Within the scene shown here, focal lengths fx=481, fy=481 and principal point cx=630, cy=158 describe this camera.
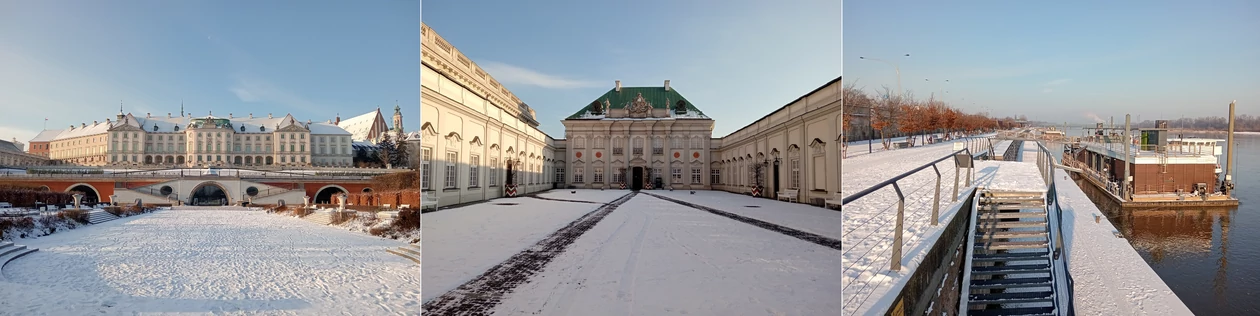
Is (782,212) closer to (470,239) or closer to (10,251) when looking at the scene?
(470,239)

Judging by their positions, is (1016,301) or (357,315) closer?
(1016,301)

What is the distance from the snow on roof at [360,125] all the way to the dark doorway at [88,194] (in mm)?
6134

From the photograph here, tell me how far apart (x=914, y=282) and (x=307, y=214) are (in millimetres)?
14534

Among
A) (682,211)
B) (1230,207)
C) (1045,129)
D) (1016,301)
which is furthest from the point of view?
(1045,129)

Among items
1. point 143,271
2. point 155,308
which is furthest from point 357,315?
point 143,271

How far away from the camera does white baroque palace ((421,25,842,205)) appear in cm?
172

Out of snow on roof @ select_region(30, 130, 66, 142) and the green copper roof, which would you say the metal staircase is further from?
snow on roof @ select_region(30, 130, 66, 142)

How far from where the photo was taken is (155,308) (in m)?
7.32

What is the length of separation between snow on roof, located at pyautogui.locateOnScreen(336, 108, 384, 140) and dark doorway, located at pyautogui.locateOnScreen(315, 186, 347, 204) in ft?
9.68

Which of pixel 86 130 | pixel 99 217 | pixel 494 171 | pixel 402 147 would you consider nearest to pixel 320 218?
pixel 99 217

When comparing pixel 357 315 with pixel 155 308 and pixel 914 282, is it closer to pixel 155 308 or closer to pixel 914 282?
pixel 155 308

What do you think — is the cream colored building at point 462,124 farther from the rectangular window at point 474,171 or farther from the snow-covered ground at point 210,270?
the snow-covered ground at point 210,270

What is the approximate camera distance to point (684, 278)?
5.95ft

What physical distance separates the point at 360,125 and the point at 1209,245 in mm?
27354
